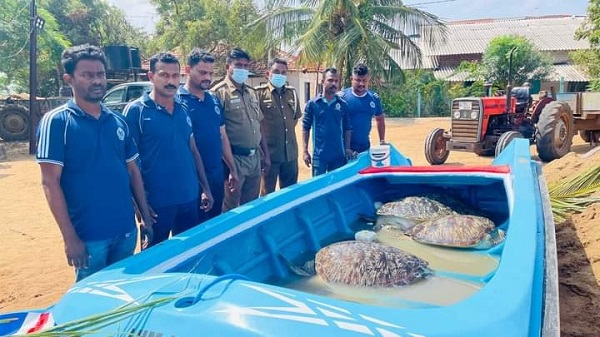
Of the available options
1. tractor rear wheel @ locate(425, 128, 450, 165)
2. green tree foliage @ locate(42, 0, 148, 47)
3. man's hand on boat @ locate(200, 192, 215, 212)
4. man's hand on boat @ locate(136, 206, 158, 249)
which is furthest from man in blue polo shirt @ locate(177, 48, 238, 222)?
green tree foliage @ locate(42, 0, 148, 47)

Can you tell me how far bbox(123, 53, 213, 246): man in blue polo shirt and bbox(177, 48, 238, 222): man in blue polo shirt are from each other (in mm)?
427

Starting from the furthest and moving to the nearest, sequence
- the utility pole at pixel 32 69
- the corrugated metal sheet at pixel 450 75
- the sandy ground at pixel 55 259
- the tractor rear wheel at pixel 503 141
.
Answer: the corrugated metal sheet at pixel 450 75 → the utility pole at pixel 32 69 → the tractor rear wheel at pixel 503 141 → the sandy ground at pixel 55 259

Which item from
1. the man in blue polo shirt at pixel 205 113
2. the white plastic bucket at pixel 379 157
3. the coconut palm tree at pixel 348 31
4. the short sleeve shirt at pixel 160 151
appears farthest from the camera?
the coconut palm tree at pixel 348 31

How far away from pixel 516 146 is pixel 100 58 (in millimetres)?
3361

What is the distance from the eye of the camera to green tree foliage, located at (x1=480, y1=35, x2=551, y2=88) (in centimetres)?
1844

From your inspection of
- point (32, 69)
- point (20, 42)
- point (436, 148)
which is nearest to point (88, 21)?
point (20, 42)

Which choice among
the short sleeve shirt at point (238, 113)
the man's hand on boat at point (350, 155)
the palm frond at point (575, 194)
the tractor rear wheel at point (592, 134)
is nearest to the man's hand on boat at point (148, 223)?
the short sleeve shirt at point (238, 113)

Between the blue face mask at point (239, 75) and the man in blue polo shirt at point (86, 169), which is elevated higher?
the blue face mask at point (239, 75)

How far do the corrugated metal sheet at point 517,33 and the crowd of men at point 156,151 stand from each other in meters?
20.0

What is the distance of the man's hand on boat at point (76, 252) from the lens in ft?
7.34

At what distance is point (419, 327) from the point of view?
1424 millimetres

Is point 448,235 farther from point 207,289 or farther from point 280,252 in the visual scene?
point 207,289

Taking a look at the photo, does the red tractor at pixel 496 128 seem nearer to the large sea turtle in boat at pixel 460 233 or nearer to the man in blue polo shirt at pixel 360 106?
the man in blue polo shirt at pixel 360 106

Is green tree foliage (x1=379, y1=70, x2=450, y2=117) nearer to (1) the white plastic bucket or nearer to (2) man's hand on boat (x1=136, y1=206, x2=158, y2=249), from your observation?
(1) the white plastic bucket
